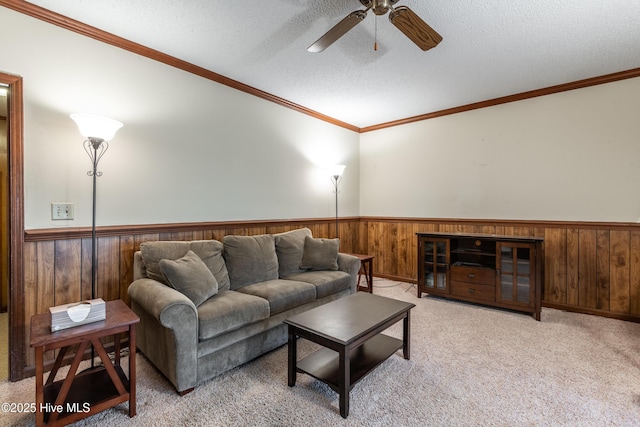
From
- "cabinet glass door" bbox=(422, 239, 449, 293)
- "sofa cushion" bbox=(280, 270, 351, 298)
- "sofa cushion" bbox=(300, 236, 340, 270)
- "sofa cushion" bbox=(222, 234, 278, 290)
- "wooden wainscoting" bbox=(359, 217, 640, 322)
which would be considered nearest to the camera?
"sofa cushion" bbox=(222, 234, 278, 290)

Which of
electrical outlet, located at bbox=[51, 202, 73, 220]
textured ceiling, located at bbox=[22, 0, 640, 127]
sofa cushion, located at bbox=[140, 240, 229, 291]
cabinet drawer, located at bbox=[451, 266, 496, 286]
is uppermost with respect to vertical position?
textured ceiling, located at bbox=[22, 0, 640, 127]

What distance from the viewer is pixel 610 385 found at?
1.98m

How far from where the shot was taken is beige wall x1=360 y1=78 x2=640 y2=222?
3.15m

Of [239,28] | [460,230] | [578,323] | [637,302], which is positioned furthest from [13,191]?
[637,302]

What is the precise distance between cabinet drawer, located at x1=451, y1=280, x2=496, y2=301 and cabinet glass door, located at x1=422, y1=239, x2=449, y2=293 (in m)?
0.12

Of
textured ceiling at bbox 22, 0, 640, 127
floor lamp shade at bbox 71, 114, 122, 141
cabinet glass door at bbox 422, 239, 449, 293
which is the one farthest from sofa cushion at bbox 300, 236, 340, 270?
floor lamp shade at bbox 71, 114, 122, 141

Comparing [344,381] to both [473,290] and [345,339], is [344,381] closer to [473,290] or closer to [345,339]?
[345,339]

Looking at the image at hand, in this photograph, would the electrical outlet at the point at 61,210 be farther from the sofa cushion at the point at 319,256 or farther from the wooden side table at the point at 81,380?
the sofa cushion at the point at 319,256

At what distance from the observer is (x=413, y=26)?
1.89 meters

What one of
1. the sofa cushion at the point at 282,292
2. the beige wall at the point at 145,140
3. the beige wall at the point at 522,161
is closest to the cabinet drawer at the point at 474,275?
the beige wall at the point at 522,161

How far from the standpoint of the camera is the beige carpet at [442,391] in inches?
66.1

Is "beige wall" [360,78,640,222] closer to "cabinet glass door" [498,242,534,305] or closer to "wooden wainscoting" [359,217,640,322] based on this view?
"wooden wainscoting" [359,217,640,322]

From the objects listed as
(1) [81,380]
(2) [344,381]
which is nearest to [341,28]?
(2) [344,381]

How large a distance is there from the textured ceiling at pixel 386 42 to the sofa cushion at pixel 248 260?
1.69 m
